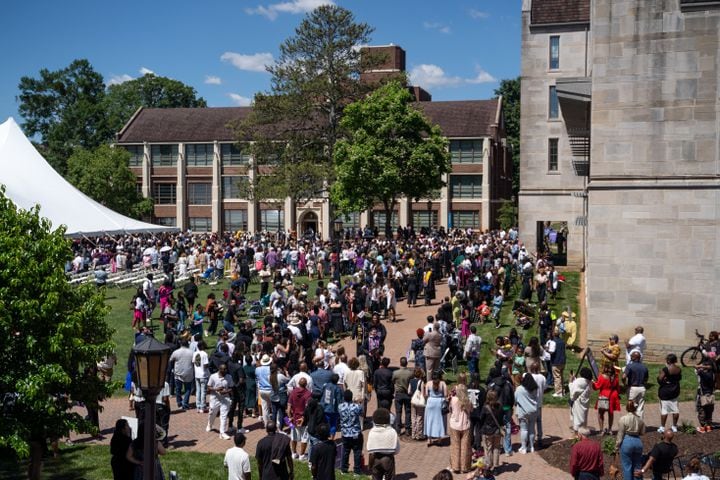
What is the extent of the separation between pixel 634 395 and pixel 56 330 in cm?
1051

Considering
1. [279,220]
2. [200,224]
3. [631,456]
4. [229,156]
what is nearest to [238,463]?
[631,456]

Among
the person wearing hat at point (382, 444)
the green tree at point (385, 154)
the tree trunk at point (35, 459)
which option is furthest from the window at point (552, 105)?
the tree trunk at point (35, 459)

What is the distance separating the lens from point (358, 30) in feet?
177

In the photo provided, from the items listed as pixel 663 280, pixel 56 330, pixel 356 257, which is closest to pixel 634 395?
pixel 663 280

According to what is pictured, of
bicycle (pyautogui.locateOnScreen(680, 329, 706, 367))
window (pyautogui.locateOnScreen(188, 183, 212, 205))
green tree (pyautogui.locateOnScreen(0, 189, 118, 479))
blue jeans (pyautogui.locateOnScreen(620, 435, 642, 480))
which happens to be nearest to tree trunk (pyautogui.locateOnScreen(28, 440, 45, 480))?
green tree (pyautogui.locateOnScreen(0, 189, 118, 479))

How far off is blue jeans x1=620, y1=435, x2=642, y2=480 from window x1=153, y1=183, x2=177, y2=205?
69.2 meters

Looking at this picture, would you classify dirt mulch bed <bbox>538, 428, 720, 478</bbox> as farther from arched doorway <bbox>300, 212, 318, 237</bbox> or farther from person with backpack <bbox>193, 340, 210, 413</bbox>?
arched doorway <bbox>300, 212, 318, 237</bbox>

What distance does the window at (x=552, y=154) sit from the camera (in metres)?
44.2

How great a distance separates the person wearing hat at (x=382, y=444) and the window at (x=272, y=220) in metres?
61.4

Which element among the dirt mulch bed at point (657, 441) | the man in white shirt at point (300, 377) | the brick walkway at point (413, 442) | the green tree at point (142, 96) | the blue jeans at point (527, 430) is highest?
the green tree at point (142, 96)

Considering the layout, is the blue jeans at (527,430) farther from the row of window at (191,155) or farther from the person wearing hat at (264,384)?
the row of window at (191,155)

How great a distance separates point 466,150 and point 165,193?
2887 cm

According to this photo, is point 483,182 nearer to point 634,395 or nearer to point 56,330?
point 634,395

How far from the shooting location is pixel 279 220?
7338cm
